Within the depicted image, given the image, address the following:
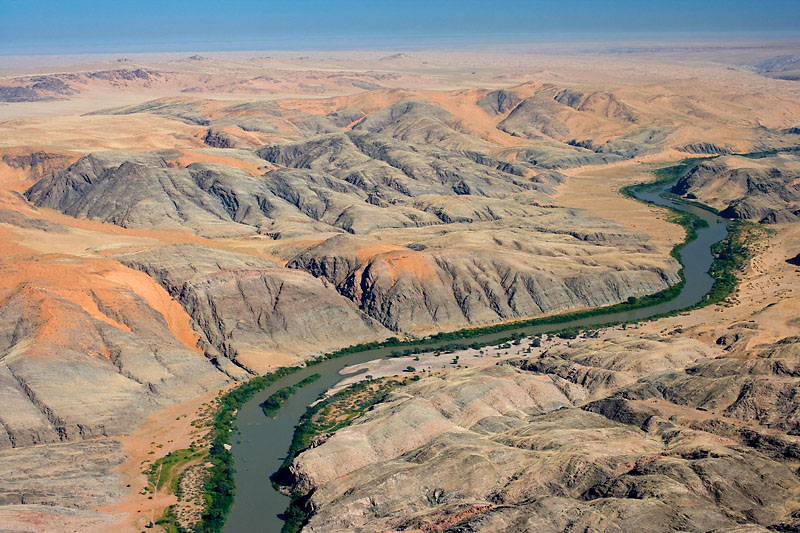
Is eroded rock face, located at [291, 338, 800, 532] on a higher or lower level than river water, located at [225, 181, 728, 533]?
higher

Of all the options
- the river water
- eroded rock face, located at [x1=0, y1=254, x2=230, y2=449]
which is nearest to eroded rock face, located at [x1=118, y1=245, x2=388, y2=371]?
eroded rock face, located at [x1=0, y1=254, x2=230, y2=449]

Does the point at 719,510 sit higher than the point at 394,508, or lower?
higher

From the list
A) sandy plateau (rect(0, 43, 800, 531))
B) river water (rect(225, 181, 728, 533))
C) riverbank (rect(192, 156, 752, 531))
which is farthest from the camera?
riverbank (rect(192, 156, 752, 531))

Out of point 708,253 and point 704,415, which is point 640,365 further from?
point 708,253

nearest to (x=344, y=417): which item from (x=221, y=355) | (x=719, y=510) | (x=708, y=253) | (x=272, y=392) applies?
(x=272, y=392)

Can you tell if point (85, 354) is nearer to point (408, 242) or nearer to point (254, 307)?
point (254, 307)

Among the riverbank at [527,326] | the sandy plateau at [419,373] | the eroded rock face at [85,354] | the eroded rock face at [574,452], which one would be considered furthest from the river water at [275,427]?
the eroded rock face at [85,354]

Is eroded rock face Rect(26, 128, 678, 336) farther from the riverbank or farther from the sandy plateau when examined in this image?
the riverbank

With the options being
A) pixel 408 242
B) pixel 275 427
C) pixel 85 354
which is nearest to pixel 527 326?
pixel 408 242
